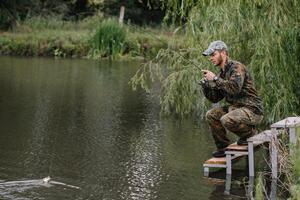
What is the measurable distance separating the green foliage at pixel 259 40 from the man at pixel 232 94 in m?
1.99

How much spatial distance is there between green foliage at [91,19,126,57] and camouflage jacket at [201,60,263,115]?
19637 millimetres

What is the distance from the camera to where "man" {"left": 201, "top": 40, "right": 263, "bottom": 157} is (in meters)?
8.43

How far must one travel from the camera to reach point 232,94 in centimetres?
852

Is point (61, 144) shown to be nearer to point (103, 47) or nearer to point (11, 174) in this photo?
point (11, 174)

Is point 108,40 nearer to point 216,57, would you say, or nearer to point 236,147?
point 216,57

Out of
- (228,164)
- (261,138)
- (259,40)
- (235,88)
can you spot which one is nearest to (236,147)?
(228,164)

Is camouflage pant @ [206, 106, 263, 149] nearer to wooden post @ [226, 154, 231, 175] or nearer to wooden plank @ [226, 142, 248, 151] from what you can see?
wooden plank @ [226, 142, 248, 151]

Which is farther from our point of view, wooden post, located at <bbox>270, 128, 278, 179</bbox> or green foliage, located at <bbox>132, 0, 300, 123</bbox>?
green foliage, located at <bbox>132, 0, 300, 123</bbox>

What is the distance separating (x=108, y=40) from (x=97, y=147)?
18.1 m

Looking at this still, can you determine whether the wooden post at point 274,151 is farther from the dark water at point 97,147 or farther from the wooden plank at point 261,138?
the dark water at point 97,147

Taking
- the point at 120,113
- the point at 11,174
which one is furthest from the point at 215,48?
the point at 120,113

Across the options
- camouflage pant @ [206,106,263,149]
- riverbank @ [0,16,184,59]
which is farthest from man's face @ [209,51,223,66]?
riverbank @ [0,16,184,59]

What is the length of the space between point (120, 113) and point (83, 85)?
5150 millimetres

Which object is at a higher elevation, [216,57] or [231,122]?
[216,57]
